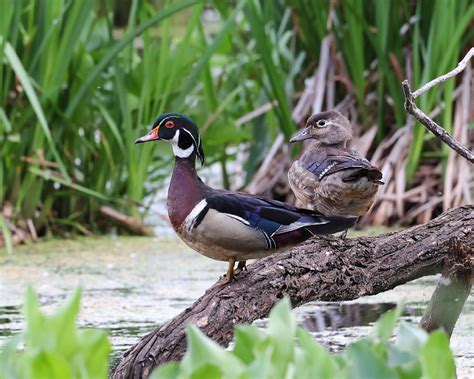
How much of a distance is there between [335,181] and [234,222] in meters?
0.71

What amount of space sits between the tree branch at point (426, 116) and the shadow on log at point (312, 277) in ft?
1.39

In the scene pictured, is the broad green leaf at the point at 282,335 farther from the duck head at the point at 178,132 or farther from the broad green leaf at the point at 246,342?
the duck head at the point at 178,132

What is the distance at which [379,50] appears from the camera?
5902 millimetres

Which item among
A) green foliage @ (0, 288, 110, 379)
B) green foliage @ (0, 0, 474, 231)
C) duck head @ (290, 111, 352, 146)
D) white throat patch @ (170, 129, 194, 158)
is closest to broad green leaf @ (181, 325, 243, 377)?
green foliage @ (0, 288, 110, 379)

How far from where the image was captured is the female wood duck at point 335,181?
151 inches

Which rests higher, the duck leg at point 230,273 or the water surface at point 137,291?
the duck leg at point 230,273

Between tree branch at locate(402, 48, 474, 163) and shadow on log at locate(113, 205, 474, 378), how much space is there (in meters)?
0.42

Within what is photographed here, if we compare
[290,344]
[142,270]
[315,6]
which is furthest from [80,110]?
[290,344]

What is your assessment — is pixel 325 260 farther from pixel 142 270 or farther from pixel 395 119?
pixel 395 119

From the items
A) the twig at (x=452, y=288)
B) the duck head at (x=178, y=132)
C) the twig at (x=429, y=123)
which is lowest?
the twig at (x=452, y=288)

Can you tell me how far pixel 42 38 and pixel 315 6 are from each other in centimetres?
136

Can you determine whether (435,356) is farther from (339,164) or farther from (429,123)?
(339,164)

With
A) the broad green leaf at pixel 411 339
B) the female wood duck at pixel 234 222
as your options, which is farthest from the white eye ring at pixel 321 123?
the broad green leaf at pixel 411 339

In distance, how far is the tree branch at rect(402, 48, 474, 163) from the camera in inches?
116
